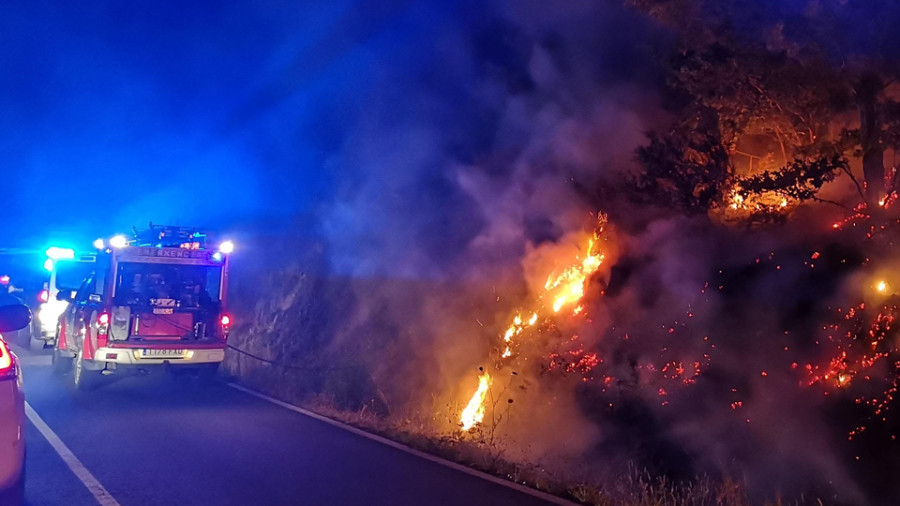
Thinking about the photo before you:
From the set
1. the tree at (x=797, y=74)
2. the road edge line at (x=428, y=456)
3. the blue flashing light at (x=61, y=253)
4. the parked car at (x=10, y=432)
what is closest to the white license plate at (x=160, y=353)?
the road edge line at (x=428, y=456)

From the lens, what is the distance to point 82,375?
10695mm

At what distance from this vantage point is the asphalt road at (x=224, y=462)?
5625 mm

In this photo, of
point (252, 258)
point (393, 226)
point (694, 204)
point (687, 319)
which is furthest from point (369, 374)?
point (252, 258)

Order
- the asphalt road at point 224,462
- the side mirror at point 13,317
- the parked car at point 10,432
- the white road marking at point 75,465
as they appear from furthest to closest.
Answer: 1. the asphalt road at point 224,462
2. the white road marking at point 75,465
3. the side mirror at point 13,317
4. the parked car at point 10,432

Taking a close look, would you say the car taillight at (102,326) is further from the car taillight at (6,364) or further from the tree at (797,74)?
the tree at (797,74)

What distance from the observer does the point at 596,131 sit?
13.9 m

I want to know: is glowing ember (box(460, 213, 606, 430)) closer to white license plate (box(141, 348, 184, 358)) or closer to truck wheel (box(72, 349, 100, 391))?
white license plate (box(141, 348, 184, 358))

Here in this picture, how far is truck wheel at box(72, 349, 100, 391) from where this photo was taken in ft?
35.0

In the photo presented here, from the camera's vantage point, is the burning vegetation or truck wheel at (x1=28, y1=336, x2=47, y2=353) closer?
the burning vegetation

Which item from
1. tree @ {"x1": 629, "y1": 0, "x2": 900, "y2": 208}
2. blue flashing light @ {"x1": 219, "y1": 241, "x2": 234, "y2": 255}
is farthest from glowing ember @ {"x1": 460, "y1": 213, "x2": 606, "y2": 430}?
blue flashing light @ {"x1": 219, "y1": 241, "x2": 234, "y2": 255}

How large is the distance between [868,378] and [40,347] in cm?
1641

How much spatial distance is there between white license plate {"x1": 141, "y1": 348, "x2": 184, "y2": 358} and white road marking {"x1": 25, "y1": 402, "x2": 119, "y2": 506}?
7.19 feet

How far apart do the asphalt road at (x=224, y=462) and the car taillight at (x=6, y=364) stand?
5.18 feet

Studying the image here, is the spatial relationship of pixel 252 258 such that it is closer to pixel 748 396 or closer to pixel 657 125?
pixel 657 125
